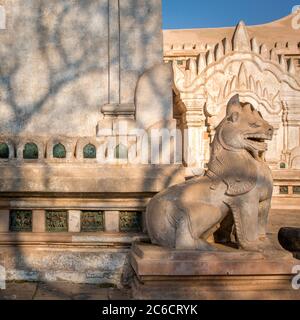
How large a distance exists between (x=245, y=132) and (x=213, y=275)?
1177mm

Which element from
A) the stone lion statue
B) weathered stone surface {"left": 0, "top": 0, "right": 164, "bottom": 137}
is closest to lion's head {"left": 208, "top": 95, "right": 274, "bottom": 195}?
the stone lion statue

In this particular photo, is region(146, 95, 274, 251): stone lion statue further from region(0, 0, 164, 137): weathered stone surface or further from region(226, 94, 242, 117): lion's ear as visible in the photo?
region(0, 0, 164, 137): weathered stone surface

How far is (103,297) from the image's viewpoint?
3.70m

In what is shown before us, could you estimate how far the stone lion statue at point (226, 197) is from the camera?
3.60 m

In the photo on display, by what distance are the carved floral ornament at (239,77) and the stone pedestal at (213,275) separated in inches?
415

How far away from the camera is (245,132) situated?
3.74 metres

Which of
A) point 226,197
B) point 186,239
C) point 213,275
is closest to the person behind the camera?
point 213,275

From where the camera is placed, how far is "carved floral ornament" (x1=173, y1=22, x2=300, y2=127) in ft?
45.6

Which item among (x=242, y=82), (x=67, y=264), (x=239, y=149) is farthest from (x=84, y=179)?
(x=242, y=82)

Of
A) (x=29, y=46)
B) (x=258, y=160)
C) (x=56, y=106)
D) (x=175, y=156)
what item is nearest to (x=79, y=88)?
(x=56, y=106)

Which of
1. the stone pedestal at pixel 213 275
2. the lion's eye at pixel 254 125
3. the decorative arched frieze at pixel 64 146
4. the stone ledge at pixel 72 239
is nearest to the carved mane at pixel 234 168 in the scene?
the lion's eye at pixel 254 125

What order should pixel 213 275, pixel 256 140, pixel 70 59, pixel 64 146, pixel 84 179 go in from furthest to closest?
pixel 70 59 < pixel 64 146 < pixel 84 179 < pixel 256 140 < pixel 213 275

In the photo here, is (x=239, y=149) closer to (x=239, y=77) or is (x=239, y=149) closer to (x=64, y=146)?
(x=64, y=146)

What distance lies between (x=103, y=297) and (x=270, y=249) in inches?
54.9
